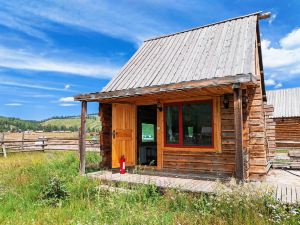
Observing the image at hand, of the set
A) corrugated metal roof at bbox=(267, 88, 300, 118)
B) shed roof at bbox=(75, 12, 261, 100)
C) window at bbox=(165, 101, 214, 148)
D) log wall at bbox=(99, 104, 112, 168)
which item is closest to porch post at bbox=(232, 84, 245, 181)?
shed roof at bbox=(75, 12, 261, 100)

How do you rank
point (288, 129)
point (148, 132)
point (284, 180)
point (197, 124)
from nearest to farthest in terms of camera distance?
1. point (284, 180)
2. point (197, 124)
3. point (148, 132)
4. point (288, 129)

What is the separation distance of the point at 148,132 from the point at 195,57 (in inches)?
146

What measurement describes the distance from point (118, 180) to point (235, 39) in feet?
20.7

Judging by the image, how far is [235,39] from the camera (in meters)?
10.0

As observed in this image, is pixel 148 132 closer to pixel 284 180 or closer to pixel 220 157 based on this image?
pixel 220 157

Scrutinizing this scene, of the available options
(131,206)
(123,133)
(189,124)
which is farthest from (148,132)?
(131,206)

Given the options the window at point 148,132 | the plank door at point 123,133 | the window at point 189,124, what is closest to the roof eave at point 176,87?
the plank door at point 123,133

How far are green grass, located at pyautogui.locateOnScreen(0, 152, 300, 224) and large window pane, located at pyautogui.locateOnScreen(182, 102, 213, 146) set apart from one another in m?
2.65

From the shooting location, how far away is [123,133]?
10.6 m

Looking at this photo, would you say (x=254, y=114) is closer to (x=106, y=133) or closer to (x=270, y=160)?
(x=270, y=160)

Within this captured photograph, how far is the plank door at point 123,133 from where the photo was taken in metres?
10.2

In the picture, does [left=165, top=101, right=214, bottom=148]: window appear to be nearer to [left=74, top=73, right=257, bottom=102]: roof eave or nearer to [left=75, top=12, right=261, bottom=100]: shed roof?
[left=75, top=12, right=261, bottom=100]: shed roof

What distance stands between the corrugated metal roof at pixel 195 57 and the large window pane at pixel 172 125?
1.11 meters

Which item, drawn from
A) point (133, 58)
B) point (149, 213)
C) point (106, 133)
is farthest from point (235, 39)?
point (149, 213)
